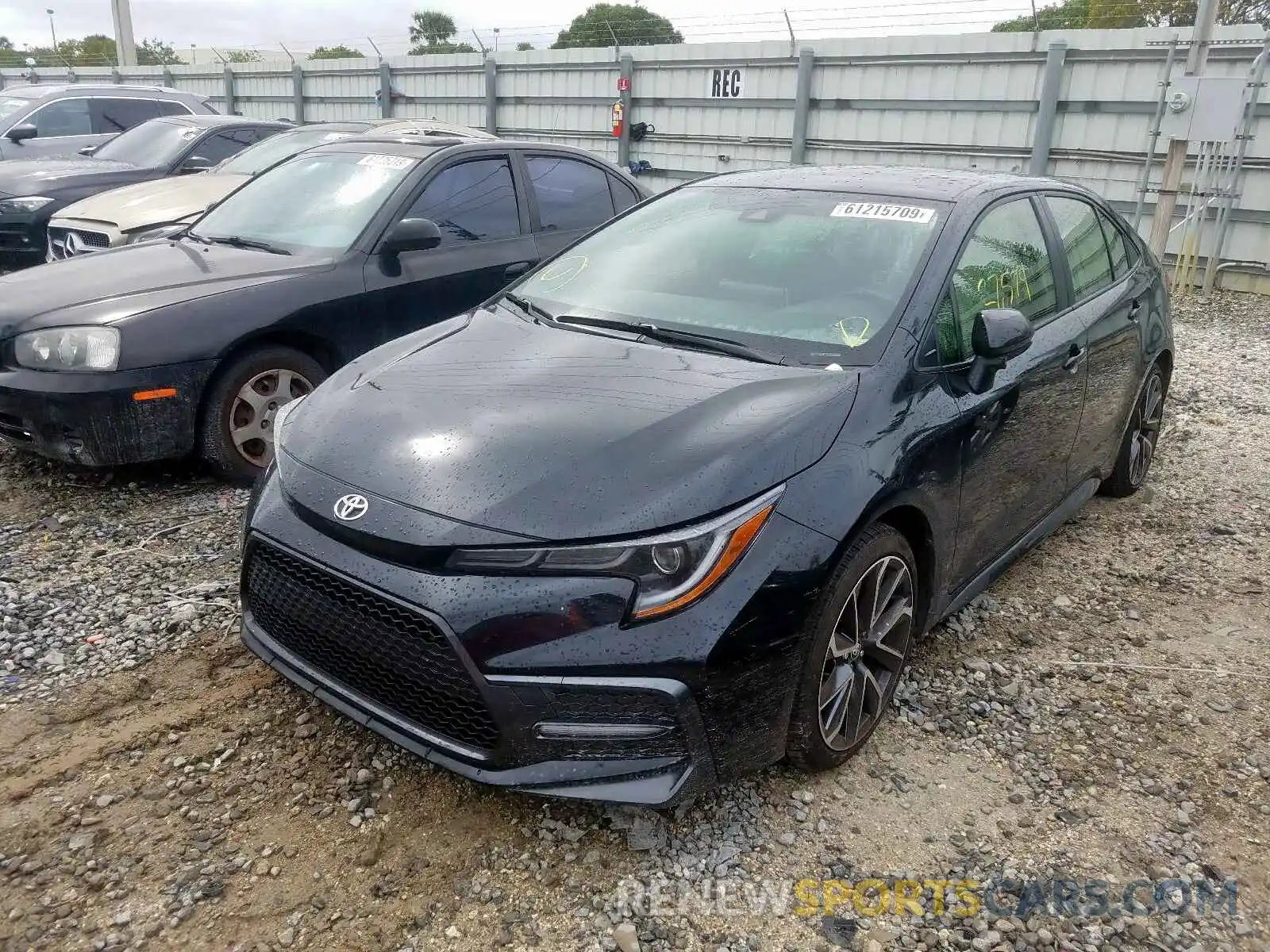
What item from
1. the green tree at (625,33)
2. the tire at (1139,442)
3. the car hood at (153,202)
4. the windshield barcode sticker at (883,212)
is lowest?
the tire at (1139,442)

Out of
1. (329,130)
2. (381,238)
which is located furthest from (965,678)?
(329,130)

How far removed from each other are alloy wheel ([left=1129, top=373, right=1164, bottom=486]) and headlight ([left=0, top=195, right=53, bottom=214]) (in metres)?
8.40

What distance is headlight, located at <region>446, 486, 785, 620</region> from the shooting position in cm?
212

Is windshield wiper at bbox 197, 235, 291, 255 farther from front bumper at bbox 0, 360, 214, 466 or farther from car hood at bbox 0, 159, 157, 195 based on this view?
car hood at bbox 0, 159, 157, 195

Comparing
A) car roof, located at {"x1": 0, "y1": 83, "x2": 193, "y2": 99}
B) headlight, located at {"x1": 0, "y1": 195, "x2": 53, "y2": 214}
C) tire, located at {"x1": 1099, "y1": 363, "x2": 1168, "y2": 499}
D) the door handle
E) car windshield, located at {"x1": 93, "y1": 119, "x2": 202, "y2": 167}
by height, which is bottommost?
tire, located at {"x1": 1099, "y1": 363, "x2": 1168, "y2": 499}

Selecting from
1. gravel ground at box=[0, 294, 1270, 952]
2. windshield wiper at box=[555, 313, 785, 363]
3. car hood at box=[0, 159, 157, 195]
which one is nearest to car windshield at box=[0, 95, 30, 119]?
car hood at box=[0, 159, 157, 195]

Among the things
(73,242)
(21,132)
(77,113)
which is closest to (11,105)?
(77,113)

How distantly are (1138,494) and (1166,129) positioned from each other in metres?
6.37

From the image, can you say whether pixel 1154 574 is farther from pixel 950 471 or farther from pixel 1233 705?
pixel 950 471

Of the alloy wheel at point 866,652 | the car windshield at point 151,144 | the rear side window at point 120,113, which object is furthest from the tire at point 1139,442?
the rear side window at point 120,113

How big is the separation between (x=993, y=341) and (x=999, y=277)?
1.79ft

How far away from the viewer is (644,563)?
2.13 metres

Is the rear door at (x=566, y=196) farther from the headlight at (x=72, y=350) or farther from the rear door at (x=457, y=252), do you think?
the headlight at (x=72, y=350)

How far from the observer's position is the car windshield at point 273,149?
758cm
